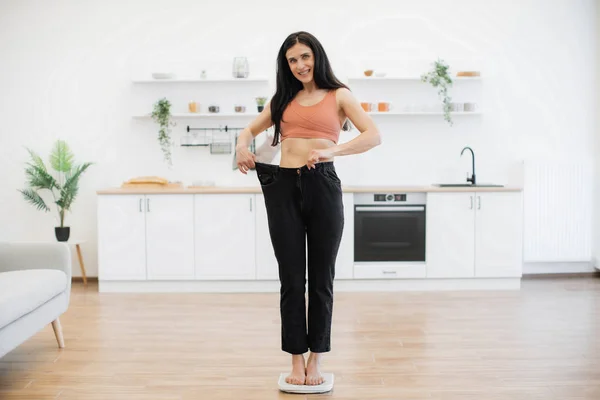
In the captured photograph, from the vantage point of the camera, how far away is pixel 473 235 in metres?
4.95

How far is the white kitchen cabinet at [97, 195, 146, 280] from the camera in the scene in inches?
193

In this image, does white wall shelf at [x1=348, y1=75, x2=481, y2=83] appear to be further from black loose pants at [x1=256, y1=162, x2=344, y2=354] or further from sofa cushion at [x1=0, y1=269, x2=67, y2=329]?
sofa cushion at [x1=0, y1=269, x2=67, y2=329]

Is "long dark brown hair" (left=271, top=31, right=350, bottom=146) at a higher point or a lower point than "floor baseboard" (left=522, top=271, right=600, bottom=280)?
higher

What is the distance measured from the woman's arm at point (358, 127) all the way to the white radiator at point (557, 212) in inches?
122

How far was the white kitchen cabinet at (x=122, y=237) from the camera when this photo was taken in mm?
4895

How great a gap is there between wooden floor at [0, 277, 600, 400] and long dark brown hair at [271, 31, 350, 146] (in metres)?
1.21

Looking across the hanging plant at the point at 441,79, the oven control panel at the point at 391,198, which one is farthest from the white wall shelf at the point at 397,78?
the oven control panel at the point at 391,198

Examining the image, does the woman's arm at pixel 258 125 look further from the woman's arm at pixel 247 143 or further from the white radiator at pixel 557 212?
the white radiator at pixel 557 212

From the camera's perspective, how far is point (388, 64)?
17.8ft

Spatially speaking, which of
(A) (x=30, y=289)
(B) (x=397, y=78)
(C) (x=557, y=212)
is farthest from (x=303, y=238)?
(C) (x=557, y=212)

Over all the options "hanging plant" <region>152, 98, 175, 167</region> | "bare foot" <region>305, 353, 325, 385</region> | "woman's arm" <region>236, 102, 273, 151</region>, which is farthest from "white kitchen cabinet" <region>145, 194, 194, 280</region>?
"bare foot" <region>305, 353, 325, 385</region>

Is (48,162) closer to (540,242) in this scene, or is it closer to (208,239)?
(208,239)

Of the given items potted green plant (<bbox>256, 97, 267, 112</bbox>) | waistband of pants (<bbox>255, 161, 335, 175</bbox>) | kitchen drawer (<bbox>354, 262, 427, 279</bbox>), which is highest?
potted green plant (<bbox>256, 97, 267, 112</bbox>)

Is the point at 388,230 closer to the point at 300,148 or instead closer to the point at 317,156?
the point at 300,148
